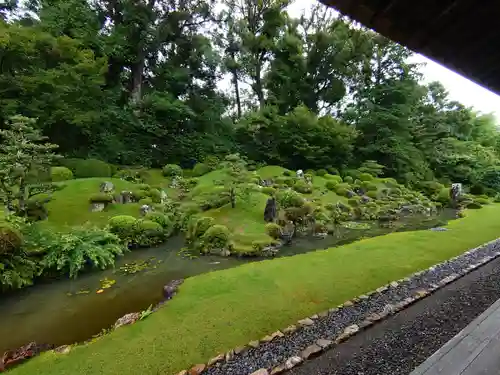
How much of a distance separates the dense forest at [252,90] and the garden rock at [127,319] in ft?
32.8

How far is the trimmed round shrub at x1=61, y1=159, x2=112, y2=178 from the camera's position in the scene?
10.7 metres

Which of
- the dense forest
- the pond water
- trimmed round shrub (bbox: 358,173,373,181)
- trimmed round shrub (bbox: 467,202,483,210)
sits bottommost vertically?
the pond water

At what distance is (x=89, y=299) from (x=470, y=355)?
466 centimetres

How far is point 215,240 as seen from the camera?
6.51 meters

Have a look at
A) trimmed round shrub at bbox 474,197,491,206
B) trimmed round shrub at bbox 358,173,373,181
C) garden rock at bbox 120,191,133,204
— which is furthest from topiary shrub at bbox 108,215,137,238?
trimmed round shrub at bbox 474,197,491,206

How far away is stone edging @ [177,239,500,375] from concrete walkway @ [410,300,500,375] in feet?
4.96

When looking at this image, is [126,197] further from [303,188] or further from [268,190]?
[303,188]

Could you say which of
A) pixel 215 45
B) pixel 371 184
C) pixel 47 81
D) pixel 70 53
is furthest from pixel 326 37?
pixel 47 81

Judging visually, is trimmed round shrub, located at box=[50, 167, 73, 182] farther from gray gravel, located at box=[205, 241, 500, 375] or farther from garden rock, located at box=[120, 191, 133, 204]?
gray gravel, located at box=[205, 241, 500, 375]

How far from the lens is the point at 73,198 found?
26.2 feet

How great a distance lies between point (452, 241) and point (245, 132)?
11.5 meters

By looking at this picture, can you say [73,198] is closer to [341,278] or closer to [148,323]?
[148,323]

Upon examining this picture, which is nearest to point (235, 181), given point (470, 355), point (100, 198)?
point (100, 198)

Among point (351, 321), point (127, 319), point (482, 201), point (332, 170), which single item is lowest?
point (127, 319)
